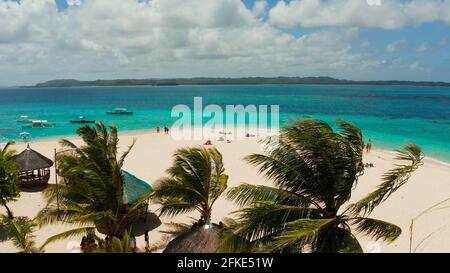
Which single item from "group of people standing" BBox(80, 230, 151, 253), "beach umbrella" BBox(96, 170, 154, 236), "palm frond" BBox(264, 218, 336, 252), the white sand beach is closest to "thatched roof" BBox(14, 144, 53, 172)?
the white sand beach

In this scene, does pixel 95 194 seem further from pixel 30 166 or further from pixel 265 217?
pixel 30 166

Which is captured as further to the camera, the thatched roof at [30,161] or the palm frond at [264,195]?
the thatched roof at [30,161]

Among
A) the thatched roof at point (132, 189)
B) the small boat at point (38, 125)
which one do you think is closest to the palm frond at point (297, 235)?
the thatched roof at point (132, 189)

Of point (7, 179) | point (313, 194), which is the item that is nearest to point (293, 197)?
point (313, 194)

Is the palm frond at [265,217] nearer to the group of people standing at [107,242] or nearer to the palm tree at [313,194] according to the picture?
the palm tree at [313,194]
